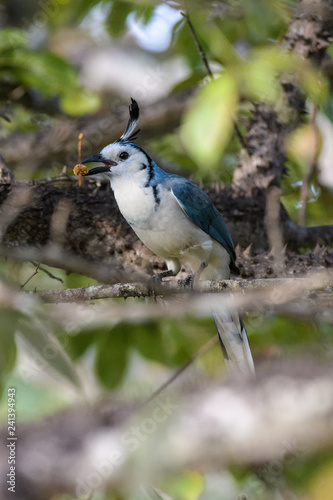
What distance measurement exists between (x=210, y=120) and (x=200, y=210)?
3.60 ft

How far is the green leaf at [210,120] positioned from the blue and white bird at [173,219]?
862 mm

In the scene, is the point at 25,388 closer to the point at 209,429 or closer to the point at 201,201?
the point at 201,201

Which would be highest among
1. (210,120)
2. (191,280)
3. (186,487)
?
(210,120)

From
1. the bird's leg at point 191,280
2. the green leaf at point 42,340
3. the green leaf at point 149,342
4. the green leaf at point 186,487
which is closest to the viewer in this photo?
the green leaf at point 42,340

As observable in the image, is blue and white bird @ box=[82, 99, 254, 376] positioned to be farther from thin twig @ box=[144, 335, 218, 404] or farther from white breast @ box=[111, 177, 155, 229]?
thin twig @ box=[144, 335, 218, 404]

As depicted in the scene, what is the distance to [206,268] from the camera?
3.82 metres

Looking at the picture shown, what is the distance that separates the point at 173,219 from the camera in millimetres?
3408

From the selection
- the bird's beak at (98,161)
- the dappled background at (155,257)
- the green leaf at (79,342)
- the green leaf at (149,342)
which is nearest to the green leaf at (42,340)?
the dappled background at (155,257)

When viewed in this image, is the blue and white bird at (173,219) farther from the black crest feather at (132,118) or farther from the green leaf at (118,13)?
the green leaf at (118,13)

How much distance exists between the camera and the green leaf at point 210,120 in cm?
245

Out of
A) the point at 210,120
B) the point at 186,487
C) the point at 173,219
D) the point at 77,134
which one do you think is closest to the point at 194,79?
the point at 173,219

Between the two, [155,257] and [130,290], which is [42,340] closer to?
[130,290]

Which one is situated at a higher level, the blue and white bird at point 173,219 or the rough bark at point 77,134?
the blue and white bird at point 173,219

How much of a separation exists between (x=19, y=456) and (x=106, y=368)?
104cm
